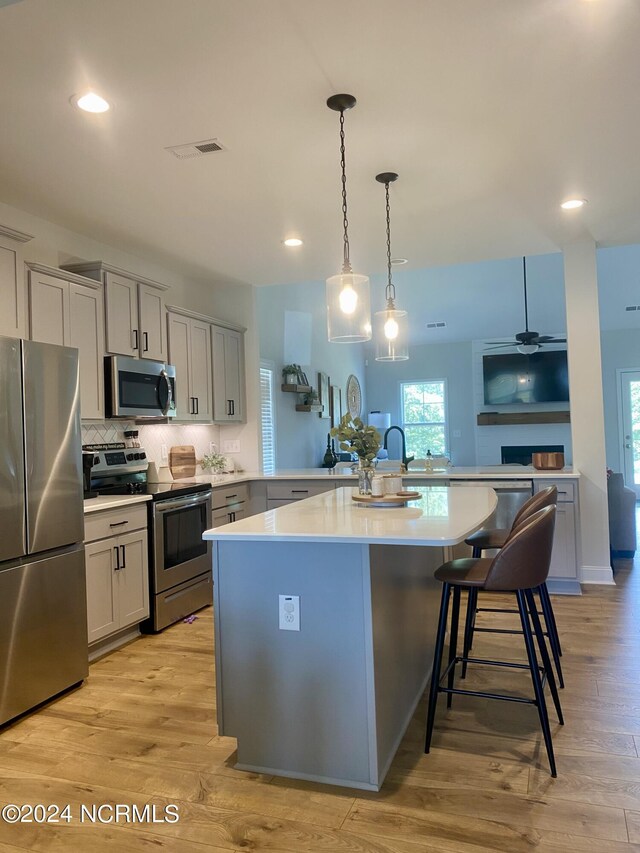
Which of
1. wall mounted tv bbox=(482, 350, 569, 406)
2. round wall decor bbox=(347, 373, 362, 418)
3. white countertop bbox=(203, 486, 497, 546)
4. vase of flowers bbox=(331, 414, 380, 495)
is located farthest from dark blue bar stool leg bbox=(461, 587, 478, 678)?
wall mounted tv bbox=(482, 350, 569, 406)

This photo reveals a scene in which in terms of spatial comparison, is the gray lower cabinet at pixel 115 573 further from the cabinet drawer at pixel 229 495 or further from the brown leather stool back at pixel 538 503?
the brown leather stool back at pixel 538 503

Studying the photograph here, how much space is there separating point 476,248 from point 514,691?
10.8 ft

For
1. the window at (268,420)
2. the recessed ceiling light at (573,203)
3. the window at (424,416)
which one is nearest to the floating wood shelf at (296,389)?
the window at (268,420)

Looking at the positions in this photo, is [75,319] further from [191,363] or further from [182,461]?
[182,461]

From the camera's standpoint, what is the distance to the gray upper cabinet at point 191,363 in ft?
15.9

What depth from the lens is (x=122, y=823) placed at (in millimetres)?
2014

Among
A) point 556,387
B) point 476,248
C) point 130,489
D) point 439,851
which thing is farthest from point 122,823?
point 556,387

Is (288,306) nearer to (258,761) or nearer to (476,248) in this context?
(476,248)

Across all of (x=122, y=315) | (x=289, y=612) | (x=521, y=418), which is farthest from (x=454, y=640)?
(x=521, y=418)

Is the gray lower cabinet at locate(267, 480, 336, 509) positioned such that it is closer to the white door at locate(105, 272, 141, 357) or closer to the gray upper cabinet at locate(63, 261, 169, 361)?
the gray upper cabinet at locate(63, 261, 169, 361)

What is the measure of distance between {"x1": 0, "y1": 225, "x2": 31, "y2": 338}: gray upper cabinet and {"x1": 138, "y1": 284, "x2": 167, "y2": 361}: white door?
43.8 inches

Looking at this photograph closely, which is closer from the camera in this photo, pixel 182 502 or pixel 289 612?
pixel 289 612

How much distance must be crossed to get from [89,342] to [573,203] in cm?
322

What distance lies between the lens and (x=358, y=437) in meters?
3.02
